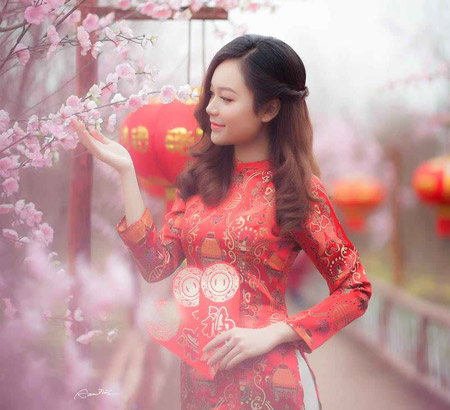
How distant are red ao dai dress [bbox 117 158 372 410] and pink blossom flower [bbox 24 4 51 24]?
0.34 metres

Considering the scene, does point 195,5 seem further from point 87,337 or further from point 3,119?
point 87,337

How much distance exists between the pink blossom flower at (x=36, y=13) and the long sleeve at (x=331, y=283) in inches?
19.7

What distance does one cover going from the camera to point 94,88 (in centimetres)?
104

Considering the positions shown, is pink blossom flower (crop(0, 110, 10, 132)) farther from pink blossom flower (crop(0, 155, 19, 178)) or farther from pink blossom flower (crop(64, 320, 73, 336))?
pink blossom flower (crop(64, 320, 73, 336))

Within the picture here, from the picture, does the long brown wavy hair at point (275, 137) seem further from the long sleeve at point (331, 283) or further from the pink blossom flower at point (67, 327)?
the pink blossom flower at point (67, 327)

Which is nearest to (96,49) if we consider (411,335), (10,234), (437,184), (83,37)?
(83,37)

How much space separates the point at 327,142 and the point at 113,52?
3182mm

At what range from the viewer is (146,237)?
0.96m

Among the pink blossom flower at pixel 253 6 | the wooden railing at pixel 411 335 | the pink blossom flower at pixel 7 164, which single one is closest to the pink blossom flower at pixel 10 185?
the pink blossom flower at pixel 7 164

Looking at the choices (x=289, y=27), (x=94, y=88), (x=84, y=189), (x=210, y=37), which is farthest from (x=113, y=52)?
(x=289, y=27)

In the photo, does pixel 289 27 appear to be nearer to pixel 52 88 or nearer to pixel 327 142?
pixel 52 88

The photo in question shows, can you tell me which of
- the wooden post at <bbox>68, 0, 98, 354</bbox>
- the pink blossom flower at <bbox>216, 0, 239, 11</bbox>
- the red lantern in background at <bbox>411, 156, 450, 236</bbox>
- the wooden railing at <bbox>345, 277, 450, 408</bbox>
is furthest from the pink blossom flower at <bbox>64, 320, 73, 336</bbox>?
the red lantern in background at <bbox>411, 156, 450, 236</bbox>

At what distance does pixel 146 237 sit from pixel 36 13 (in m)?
0.38

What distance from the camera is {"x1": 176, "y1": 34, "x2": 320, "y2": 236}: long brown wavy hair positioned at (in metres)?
0.96
